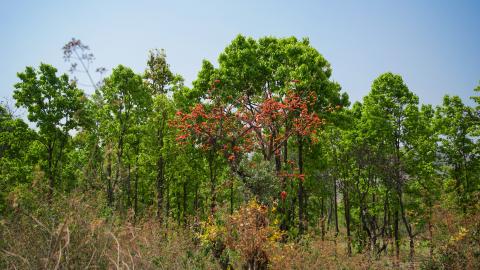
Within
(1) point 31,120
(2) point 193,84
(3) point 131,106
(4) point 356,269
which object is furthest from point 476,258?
A: (1) point 31,120

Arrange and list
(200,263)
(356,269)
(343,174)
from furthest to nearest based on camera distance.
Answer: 1. (343,174)
2. (356,269)
3. (200,263)

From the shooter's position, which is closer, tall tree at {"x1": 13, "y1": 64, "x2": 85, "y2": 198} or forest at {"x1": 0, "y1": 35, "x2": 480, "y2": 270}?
forest at {"x1": 0, "y1": 35, "x2": 480, "y2": 270}

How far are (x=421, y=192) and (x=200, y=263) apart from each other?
1960 centimetres

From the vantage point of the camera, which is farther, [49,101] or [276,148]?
[49,101]

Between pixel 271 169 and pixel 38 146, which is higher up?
pixel 38 146

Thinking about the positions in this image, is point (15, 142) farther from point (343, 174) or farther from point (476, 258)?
point (476, 258)

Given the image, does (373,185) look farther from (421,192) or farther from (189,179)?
(189,179)

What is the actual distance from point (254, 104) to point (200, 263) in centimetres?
1090

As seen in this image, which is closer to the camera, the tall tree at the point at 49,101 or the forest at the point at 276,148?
the forest at the point at 276,148

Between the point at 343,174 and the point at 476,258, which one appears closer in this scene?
the point at 476,258

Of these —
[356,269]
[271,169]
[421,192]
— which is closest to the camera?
[356,269]

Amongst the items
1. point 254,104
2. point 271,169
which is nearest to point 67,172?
point 254,104

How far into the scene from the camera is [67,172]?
95.4 feet

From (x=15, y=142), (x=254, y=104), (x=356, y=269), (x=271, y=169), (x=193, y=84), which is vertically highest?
(x=193, y=84)
